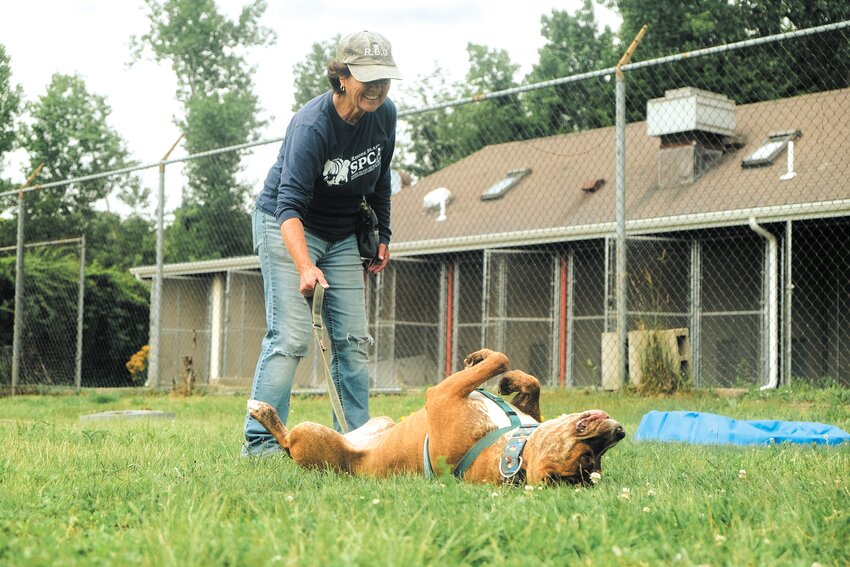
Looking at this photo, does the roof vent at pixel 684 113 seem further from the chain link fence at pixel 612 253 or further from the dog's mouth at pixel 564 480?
the dog's mouth at pixel 564 480

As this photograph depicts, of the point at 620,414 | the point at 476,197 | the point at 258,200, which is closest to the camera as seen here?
the point at 258,200

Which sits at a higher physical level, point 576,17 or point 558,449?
point 576,17

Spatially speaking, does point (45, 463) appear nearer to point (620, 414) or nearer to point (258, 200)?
point (258, 200)

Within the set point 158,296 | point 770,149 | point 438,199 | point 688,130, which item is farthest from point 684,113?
point 158,296

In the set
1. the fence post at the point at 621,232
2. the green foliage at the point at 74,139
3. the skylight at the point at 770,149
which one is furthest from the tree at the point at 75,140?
the fence post at the point at 621,232

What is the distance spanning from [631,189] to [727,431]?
11.8 m

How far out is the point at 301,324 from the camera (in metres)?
5.16

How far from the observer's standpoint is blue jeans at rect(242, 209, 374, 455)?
16.6 ft

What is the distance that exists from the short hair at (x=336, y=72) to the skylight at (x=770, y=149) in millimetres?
11846

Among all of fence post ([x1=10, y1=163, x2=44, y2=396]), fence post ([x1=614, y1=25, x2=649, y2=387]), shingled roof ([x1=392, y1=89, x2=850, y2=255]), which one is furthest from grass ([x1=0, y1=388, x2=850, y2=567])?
fence post ([x1=10, y1=163, x2=44, y2=396])

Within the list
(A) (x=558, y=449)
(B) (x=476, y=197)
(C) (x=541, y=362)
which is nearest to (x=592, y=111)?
(B) (x=476, y=197)

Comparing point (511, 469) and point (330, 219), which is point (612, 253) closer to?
point (330, 219)

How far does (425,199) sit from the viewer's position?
21.0m

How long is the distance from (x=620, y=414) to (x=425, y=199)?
13317mm
